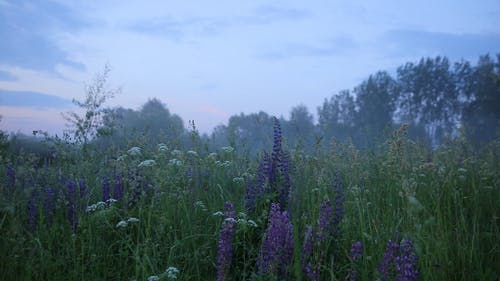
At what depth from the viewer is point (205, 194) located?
418 cm

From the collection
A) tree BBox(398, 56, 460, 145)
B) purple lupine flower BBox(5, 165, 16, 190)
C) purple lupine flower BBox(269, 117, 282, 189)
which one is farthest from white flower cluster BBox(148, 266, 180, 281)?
tree BBox(398, 56, 460, 145)

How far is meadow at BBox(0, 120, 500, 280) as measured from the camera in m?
2.69

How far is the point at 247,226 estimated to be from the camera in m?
3.29

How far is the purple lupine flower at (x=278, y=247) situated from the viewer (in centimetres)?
263

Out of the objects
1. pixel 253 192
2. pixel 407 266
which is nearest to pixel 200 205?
pixel 253 192

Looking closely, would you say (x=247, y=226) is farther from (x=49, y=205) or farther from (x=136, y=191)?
(x=49, y=205)

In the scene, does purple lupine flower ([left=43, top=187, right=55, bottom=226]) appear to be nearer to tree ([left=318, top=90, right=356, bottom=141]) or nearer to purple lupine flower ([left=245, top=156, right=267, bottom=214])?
purple lupine flower ([left=245, top=156, right=267, bottom=214])

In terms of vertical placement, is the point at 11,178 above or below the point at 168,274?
above

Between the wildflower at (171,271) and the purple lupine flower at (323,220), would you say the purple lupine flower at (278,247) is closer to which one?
the purple lupine flower at (323,220)

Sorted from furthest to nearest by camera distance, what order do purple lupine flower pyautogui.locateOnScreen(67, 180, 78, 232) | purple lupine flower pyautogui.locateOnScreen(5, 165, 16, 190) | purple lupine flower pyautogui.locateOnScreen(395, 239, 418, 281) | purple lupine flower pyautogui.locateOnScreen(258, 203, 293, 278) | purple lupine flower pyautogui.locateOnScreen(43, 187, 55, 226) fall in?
purple lupine flower pyautogui.locateOnScreen(5, 165, 16, 190)
purple lupine flower pyautogui.locateOnScreen(43, 187, 55, 226)
purple lupine flower pyautogui.locateOnScreen(67, 180, 78, 232)
purple lupine flower pyautogui.locateOnScreen(258, 203, 293, 278)
purple lupine flower pyautogui.locateOnScreen(395, 239, 418, 281)

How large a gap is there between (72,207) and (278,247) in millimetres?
2305

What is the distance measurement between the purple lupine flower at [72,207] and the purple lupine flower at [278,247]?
1944mm

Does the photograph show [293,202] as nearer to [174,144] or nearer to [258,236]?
[258,236]

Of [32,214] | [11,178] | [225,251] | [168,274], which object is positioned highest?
[11,178]
